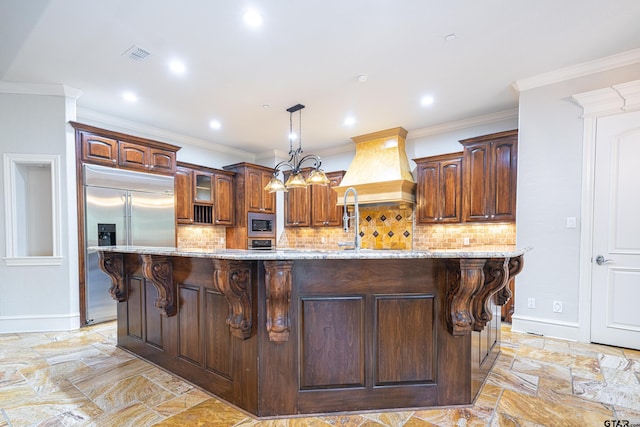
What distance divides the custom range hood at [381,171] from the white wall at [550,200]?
65.1 inches

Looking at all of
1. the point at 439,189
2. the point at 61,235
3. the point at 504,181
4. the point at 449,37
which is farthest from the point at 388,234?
the point at 61,235

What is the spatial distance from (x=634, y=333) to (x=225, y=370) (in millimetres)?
3801

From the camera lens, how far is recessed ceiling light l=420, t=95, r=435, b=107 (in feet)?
13.1

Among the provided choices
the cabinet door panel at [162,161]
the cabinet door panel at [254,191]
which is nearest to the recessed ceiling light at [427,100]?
the cabinet door panel at [254,191]

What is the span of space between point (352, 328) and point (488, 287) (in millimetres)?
898

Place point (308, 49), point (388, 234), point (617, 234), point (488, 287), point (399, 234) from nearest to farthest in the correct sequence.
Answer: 1. point (488, 287)
2. point (308, 49)
3. point (617, 234)
4. point (399, 234)
5. point (388, 234)

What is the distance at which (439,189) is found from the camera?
479cm

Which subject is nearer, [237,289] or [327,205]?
[237,289]

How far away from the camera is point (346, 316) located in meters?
1.99

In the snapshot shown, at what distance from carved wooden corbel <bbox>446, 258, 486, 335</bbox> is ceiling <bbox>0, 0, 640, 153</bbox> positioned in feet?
6.37

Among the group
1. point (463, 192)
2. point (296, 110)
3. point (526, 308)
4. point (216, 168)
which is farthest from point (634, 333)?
point (216, 168)

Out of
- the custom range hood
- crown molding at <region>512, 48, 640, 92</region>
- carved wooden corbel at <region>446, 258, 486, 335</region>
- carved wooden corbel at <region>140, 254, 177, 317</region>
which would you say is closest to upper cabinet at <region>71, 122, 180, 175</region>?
carved wooden corbel at <region>140, 254, 177, 317</region>

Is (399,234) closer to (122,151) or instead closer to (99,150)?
(122,151)

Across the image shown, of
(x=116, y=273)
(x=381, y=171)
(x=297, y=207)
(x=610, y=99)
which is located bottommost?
(x=116, y=273)
